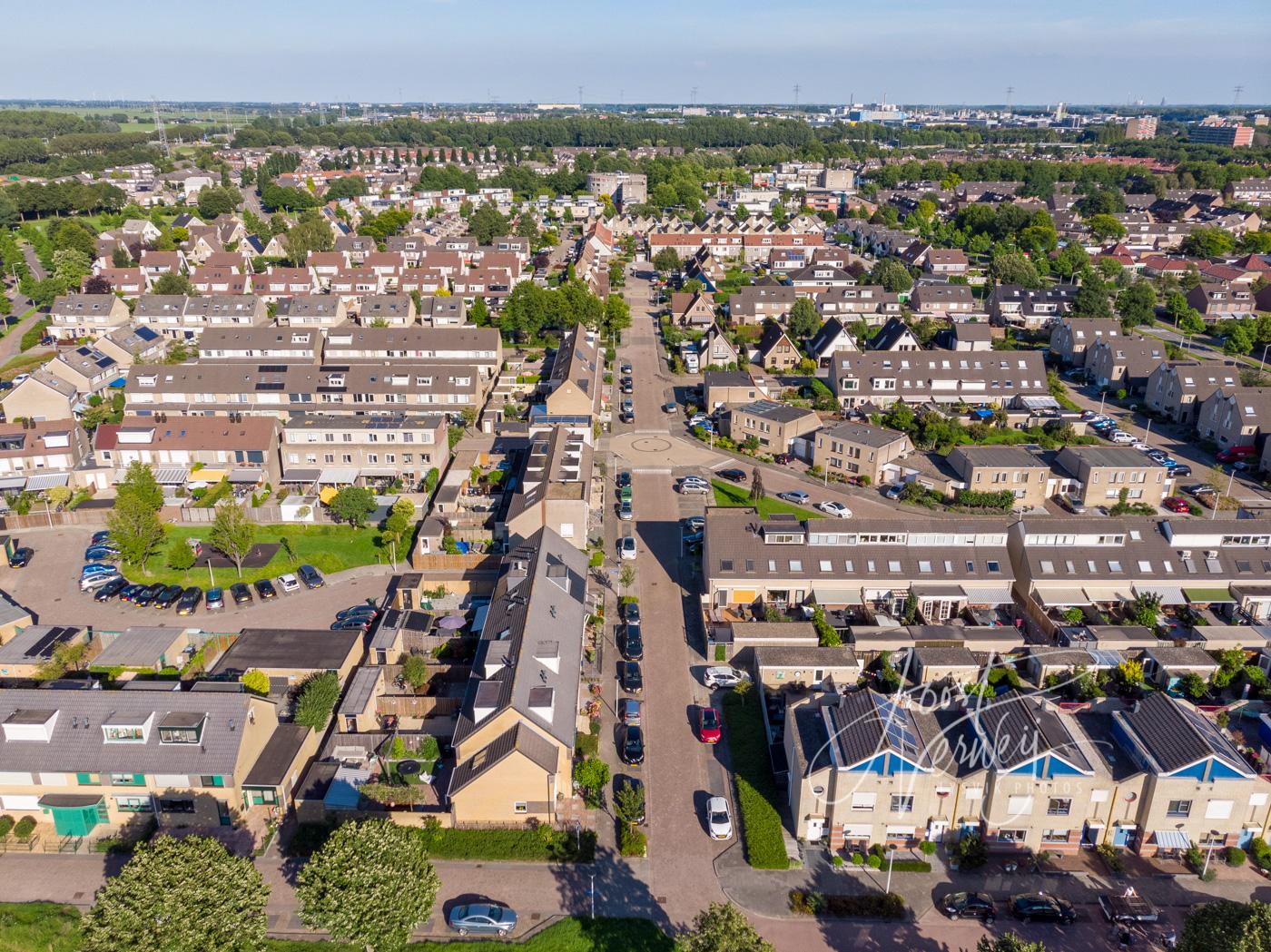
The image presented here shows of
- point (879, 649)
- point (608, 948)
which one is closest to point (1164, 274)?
point (879, 649)

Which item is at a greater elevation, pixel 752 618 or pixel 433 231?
pixel 433 231

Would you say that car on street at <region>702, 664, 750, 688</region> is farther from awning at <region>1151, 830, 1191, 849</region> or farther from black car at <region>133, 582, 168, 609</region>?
black car at <region>133, 582, 168, 609</region>

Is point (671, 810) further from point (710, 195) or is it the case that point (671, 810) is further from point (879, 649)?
point (710, 195)

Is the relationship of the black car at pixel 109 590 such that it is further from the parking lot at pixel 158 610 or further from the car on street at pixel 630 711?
the car on street at pixel 630 711

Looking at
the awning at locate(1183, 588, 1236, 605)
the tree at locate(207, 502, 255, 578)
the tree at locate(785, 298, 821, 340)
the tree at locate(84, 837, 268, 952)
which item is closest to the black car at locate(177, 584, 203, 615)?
the tree at locate(207, 502, 255, 578)

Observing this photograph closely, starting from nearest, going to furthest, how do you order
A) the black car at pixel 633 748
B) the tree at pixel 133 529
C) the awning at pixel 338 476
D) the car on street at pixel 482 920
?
the car on street at pixel 482 920, the black car at pixel 633 748, the tree at pixel 133 529, the awning at pixel 338 476

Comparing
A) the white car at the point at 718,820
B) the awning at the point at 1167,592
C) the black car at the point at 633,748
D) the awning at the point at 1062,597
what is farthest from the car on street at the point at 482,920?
the awning at the point at 1167,592
